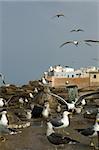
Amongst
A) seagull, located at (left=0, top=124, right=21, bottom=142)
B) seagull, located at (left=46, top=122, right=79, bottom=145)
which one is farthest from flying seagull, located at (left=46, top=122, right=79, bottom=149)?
seagull, located at (left=0, top=124, right=21, bottom=142)

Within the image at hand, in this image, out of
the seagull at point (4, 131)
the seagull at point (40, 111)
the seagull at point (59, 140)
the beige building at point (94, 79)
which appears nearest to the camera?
the seagull at point (59, 140)

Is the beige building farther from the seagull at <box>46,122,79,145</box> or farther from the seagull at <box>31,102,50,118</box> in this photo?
the seagull at <box>46,122,79,145</box>

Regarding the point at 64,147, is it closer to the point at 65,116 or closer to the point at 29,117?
the point at 65,116

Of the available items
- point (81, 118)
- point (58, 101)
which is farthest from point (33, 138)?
point (58, 101)

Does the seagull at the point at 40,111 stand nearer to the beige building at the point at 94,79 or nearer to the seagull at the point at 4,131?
the seagull at the point at 4,131

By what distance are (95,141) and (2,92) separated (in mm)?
22235

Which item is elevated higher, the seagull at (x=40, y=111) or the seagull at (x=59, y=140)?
the seagull at (x=40, y=111)

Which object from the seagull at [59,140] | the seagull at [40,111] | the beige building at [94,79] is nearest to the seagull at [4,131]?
the seagull at [59,140]

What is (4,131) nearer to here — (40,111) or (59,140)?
(59,140)

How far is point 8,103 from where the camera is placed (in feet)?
83.0

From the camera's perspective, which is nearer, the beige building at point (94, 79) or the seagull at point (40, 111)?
the seagull at point (40, 111)

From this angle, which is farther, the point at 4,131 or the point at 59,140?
the point at 4,131

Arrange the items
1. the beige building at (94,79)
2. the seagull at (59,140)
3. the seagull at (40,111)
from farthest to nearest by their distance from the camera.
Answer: the beige building at (94,79) < the seagull at (40,111) < the seagull at (59,140)

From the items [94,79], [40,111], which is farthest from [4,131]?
[94,79]
